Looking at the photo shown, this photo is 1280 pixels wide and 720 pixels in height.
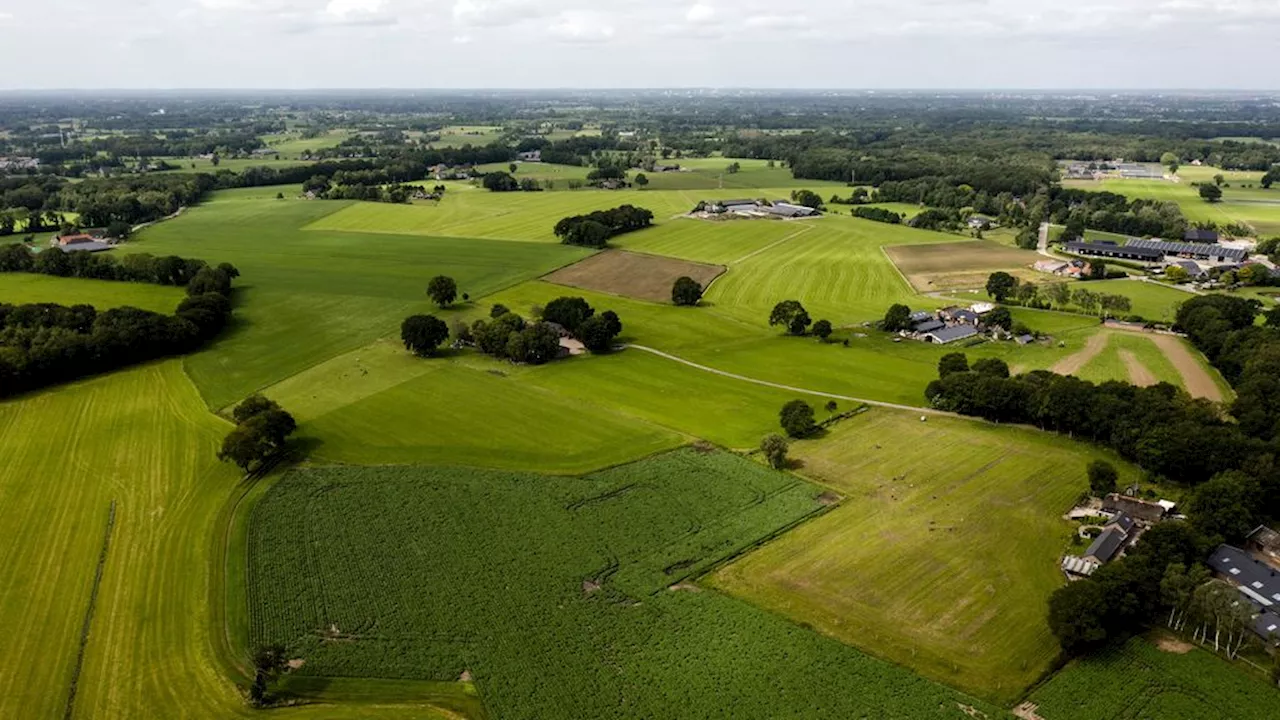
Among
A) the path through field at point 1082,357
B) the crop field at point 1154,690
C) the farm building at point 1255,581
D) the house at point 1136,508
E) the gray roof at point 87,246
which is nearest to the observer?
the crop field at point 1154,690

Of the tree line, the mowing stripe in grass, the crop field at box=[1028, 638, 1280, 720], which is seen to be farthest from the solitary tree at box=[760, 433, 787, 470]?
the tree line

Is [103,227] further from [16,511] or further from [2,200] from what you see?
[16,511]

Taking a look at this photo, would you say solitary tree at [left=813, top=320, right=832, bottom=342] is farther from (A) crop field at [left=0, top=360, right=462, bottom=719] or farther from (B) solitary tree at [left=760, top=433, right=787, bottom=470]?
(A) crop field at [left=0, top=360, right=462, bottom=719]

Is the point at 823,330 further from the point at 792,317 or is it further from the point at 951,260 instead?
the point at 951,260

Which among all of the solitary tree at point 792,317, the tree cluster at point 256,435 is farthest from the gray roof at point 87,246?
the solitary tree at point 792,317

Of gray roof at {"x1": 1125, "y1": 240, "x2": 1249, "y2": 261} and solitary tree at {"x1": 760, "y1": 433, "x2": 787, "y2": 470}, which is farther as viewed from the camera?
gray roof at {"x1": 1125, "y1": 240, "x2": 1249, "y2": 261}

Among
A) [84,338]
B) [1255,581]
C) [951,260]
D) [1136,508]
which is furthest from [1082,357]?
[84,338]

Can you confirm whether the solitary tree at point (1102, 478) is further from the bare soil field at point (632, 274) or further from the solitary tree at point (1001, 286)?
the bare soil field at point (632, 274)
